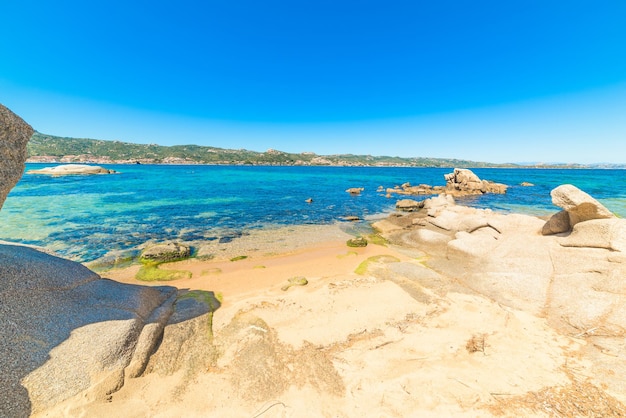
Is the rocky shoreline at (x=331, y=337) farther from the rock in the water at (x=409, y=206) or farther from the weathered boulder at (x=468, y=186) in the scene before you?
the weathered boulder at (x=468, y=186)

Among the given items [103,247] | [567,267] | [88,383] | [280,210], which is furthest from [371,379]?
[280,210]

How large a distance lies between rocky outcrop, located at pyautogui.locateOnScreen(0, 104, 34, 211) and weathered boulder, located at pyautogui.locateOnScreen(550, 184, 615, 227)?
19.1 meters

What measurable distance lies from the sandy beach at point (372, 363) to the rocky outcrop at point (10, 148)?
19.4 ft

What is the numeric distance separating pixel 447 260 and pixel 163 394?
13.6 metres

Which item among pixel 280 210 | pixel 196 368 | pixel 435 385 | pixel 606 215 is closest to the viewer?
pixel 435 385

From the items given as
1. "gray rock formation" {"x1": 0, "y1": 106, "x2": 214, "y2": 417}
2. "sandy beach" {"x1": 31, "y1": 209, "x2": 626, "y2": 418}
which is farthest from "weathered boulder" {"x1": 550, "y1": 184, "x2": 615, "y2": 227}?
A: "gray rock formation" {"x1": 0, "y1": 106, "x2": 214, "y2": 417}

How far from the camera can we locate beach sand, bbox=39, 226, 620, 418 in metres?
4.93

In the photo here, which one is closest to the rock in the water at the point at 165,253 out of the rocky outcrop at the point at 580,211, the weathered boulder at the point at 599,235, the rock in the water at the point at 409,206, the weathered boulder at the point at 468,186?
the rocky outcrop at the point at 580,211

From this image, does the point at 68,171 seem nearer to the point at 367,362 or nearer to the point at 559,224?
the point at 367,362

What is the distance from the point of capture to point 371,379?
18.4 ft

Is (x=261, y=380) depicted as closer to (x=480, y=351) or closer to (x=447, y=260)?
(x=480, y=351)

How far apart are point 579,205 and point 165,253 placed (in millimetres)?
21153

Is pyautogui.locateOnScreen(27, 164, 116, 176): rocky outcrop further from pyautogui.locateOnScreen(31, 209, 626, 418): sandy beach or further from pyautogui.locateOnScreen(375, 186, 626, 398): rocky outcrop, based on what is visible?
pyautogui.locateOnScreen(375, 186, 626, 398): rocky outcrop

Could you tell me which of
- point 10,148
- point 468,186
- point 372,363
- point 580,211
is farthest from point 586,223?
point 468,186
